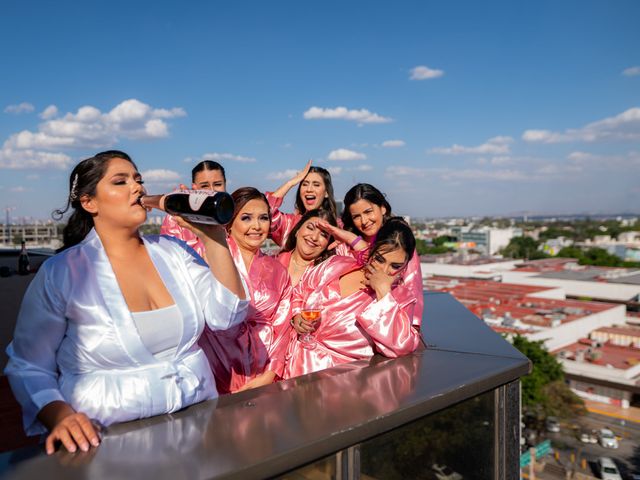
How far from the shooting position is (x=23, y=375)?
53.2 inches

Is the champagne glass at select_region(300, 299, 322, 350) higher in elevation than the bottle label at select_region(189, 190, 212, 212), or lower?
lower

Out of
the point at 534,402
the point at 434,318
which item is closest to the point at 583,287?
the point at 534,402

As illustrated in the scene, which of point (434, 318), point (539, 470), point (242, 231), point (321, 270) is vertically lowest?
point (539, 470)

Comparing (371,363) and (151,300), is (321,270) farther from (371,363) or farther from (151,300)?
(151,300)

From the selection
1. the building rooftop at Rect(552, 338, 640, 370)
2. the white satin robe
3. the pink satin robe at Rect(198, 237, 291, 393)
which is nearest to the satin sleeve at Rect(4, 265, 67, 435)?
the white satin robe

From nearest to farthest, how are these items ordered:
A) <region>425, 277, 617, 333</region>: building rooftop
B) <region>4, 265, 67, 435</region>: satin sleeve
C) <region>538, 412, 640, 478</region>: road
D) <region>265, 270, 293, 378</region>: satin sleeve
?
<region>4, 265, 67, 435</region>: satin sleeve, <region>265, 270, 293, 378</region>: satin sleeve, <region>538, 412, 640, 478</region>: road, <region>425, 277, 617, 333</region>: building rooftop

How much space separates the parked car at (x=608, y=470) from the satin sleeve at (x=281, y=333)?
19.8m

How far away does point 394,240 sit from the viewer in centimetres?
222

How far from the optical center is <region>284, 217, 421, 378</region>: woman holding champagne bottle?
212 centimetres

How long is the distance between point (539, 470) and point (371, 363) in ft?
68.9

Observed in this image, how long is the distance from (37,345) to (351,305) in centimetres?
124

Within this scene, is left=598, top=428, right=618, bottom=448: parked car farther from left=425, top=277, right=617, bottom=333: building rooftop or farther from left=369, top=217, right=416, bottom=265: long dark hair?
left=369, top=217, right=416, bottom=265: long dark hair

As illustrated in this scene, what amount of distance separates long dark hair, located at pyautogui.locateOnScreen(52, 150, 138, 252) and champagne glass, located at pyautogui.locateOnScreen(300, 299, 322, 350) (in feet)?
2.86

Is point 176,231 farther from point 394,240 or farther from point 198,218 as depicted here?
point 198,218
